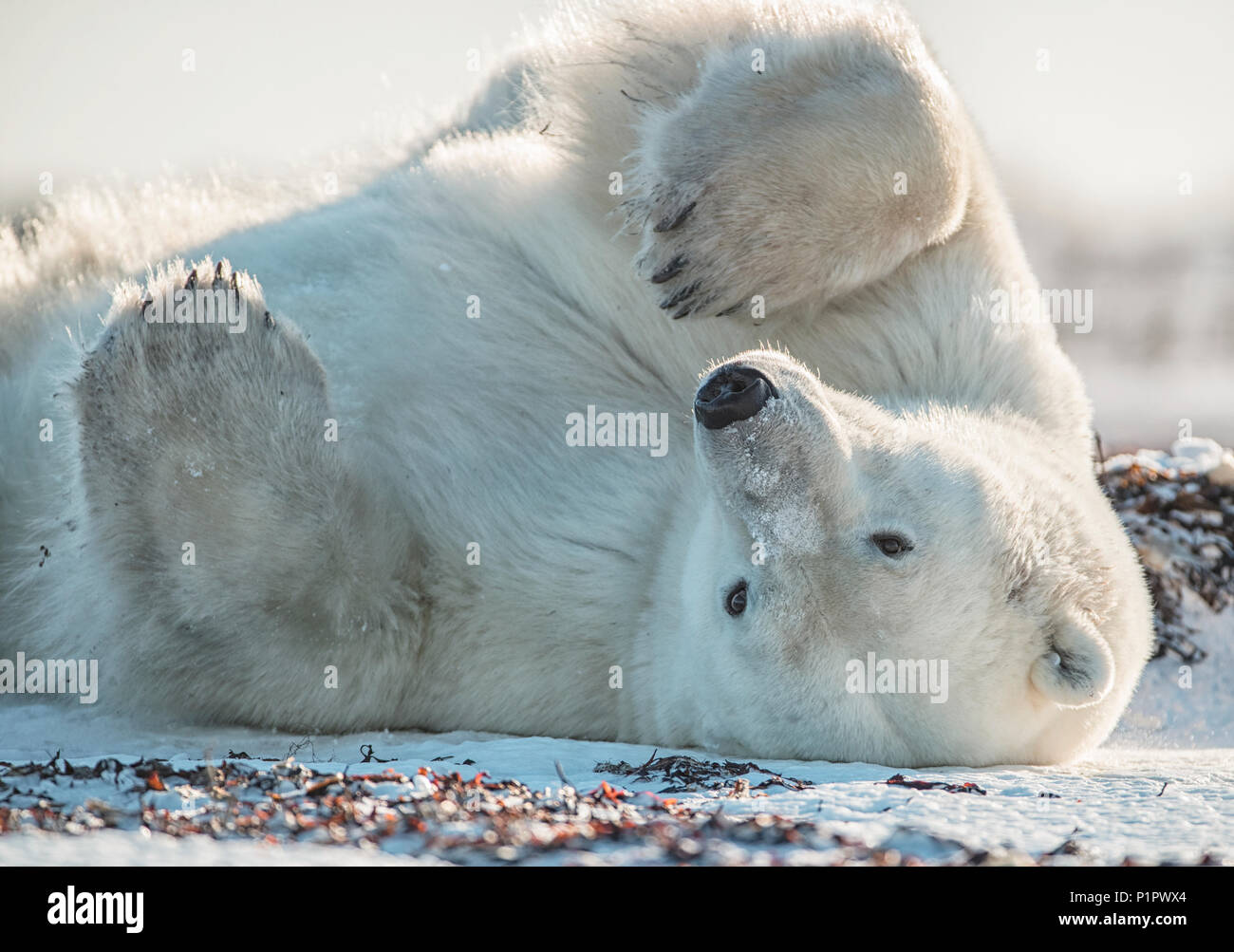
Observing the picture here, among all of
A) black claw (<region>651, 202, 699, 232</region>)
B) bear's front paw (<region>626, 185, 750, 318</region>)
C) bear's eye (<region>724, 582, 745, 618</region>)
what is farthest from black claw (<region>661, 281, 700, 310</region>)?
bear's eye (<region>724, 582, 745, 618</region>)

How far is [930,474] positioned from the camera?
2877mm

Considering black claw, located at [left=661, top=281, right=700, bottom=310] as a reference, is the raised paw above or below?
above

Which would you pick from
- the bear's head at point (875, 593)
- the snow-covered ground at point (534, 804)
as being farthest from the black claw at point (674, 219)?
the snow-covered ground at point (534, 804)

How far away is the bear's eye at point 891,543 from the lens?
8.98 ft

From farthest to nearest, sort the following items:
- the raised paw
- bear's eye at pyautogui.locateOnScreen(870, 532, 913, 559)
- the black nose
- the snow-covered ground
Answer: the raised paw → bear's eye at pyautogui.locateOnScreen(870, 532, 913, 559) → the black nose → the snow-covered ground

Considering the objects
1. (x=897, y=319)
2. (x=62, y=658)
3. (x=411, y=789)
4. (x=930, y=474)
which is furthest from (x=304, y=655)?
(x=897, y=319)

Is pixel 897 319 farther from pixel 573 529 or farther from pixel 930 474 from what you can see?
pixel 573 529

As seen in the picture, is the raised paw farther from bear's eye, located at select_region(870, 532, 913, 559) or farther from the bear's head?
bear's eye, located at select_region(870, 532, 913, 559)

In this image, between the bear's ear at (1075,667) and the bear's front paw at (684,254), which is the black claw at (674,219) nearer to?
the bear's front paw at (684,254)

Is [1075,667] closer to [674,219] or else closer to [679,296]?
[679,296]

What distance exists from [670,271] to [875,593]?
1.06m

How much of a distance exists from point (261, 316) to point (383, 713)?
978 mm

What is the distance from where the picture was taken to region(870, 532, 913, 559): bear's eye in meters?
2.74

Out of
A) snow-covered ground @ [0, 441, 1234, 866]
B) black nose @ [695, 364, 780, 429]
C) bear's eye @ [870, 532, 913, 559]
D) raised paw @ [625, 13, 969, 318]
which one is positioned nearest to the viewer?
snow-covered ground @ [0, 441, 1234, 866]
